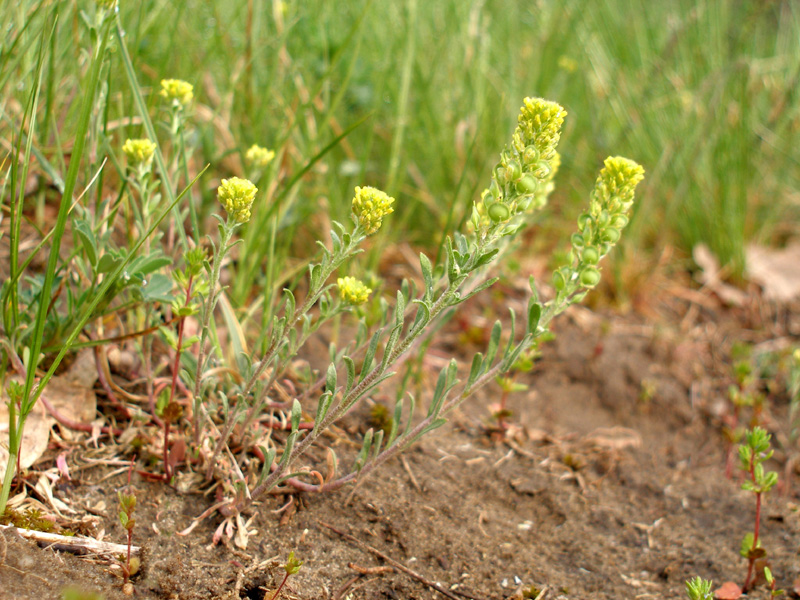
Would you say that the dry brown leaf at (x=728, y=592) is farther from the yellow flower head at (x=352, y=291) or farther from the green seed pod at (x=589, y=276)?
the yellow flower head at (x=352, y=291)

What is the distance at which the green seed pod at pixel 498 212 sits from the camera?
1.13m

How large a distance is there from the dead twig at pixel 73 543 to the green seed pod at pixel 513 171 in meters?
1.02

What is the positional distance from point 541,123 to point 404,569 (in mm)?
948

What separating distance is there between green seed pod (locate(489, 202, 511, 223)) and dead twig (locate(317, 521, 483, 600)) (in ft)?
2.53

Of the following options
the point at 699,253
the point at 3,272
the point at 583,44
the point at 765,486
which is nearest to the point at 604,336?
the point at 699,253

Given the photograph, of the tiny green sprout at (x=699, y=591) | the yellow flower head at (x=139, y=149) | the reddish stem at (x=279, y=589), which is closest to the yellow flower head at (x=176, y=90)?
the yellow flower head at (x=139, y=149)

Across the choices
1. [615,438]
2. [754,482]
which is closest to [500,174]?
[754,482]

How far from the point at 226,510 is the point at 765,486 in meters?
1.25

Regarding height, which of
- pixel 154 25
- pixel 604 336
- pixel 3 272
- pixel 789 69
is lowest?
pixel 604 336

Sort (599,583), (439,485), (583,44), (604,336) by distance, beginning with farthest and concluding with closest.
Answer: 1. (583,44)
2. (604,336)
3. (439,485)
4. (599,583)

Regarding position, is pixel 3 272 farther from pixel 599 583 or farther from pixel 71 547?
pixel 599 583

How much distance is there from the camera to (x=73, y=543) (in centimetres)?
124

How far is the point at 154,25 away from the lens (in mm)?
2207

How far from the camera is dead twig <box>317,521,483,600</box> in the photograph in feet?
4.44
